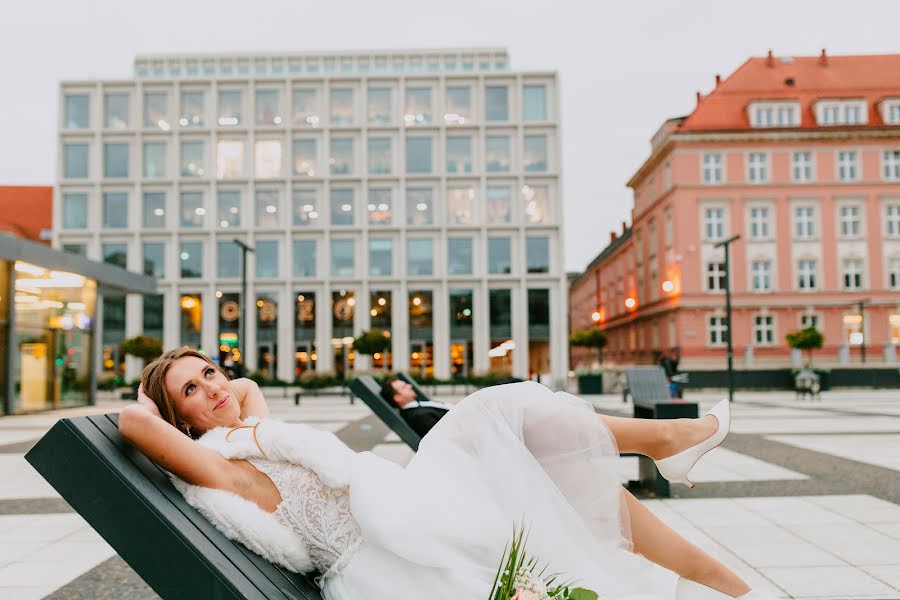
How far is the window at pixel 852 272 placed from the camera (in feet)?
143

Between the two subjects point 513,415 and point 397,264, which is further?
point 397,264

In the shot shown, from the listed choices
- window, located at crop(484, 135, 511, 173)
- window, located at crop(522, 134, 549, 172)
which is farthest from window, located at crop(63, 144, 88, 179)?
window, located at crop(522, 134, 549, 172)

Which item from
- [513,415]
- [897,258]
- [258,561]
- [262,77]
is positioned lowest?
[258,561]

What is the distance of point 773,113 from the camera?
45250mm

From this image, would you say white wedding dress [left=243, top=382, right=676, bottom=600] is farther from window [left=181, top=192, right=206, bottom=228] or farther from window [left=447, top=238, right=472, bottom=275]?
window [left=181, top=192, right=206, bottom=228]

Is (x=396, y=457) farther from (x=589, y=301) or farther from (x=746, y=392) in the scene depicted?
(x=589, y=301)

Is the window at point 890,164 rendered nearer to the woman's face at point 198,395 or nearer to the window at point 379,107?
the window at point 379,107

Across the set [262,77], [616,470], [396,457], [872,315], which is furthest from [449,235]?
[616,470]

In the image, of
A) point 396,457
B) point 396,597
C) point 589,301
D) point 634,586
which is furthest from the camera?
point 589,301

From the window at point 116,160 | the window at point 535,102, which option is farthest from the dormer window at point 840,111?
the window at point 116,160

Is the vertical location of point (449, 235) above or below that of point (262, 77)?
below

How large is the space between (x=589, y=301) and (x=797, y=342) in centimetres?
4983

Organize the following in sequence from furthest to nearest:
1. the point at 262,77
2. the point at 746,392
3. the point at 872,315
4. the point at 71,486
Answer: the point at 262,77 < the point at 872,315 < the point at 746,392 < the point at 71,486

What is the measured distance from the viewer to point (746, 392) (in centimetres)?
3444
